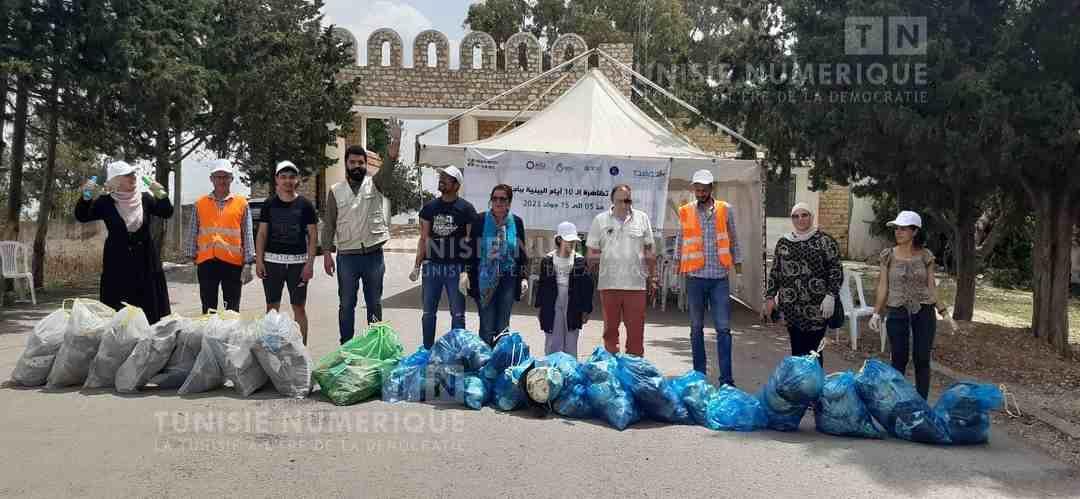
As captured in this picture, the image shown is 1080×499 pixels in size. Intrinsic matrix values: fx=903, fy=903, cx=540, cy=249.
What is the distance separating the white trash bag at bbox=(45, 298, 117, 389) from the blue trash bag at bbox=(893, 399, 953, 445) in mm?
5463

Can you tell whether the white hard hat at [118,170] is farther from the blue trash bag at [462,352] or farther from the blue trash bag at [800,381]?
the blue trash bag at [800,381]

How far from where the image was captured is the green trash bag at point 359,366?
619 cm

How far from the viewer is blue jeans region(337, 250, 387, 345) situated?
7.30 metres

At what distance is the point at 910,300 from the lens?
6.55 m

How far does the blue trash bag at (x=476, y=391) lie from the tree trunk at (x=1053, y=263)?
7206 millimetres

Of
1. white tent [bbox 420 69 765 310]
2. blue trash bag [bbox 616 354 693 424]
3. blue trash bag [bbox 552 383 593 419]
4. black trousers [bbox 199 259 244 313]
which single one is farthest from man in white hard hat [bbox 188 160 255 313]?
white tent [bbox 420 69 765 310]

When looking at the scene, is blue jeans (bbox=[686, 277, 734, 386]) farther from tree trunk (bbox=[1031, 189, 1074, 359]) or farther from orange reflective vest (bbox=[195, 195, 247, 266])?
tree trunk (bbox=[1031, 189, 1074, 359])

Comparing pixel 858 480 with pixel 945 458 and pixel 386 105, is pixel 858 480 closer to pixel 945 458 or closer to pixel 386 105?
pixel 945 458

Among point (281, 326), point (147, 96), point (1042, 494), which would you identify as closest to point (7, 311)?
point (147, 96)

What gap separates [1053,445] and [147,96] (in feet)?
32.7

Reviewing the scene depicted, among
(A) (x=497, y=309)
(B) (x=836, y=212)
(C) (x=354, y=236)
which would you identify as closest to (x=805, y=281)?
(A) (x=497, y=309)

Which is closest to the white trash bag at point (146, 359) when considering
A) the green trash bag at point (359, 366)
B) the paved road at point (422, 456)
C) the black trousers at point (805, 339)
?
the paved road at point (422, 456)

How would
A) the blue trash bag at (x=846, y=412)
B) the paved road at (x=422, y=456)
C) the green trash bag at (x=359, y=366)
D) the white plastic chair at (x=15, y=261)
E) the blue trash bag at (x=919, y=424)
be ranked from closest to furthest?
1. the paved road at (x=422, y=456)
2. the blue trash bag at (x=919, y=424)
3. the blue trash bag at (x=846, y=412)
4. the green trash bag at (x=359, y=366)
5. the white plastic chair at (x=15, y=261)

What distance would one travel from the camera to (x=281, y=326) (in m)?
6.39
